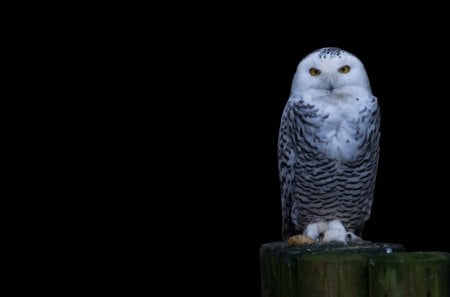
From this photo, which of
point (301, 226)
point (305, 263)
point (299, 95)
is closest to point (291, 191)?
point (301, 226)

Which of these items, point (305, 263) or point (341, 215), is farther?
point (341, 215)

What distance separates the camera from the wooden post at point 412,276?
3.46 meters

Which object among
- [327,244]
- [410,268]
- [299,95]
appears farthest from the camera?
[299,95]

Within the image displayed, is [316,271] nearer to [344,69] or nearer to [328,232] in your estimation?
[328,232]

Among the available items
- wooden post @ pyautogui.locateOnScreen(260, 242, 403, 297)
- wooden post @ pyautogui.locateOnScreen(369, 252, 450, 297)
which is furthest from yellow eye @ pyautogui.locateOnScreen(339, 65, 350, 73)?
wooden post @ pyautogui.locateOnScreen(369, 252, 450, 297)

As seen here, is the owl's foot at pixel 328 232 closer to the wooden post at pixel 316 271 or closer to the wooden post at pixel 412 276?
the wooden post at pixel 316 271

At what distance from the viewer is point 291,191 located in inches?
180

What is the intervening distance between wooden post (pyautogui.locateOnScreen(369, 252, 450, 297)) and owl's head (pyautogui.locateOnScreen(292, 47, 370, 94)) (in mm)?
1078

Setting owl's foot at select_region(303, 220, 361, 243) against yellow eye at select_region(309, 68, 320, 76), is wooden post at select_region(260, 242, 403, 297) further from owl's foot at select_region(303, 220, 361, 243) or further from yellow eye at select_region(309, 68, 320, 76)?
yellow eye at select_region(309, 68, 320, 76)

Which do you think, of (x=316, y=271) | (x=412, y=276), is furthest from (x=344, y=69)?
(x=412, y=276)

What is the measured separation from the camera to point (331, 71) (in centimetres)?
430

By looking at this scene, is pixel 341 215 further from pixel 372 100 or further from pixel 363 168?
pixel 372 100

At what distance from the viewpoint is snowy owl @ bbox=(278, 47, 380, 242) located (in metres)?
4.32

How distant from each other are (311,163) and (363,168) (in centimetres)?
24
